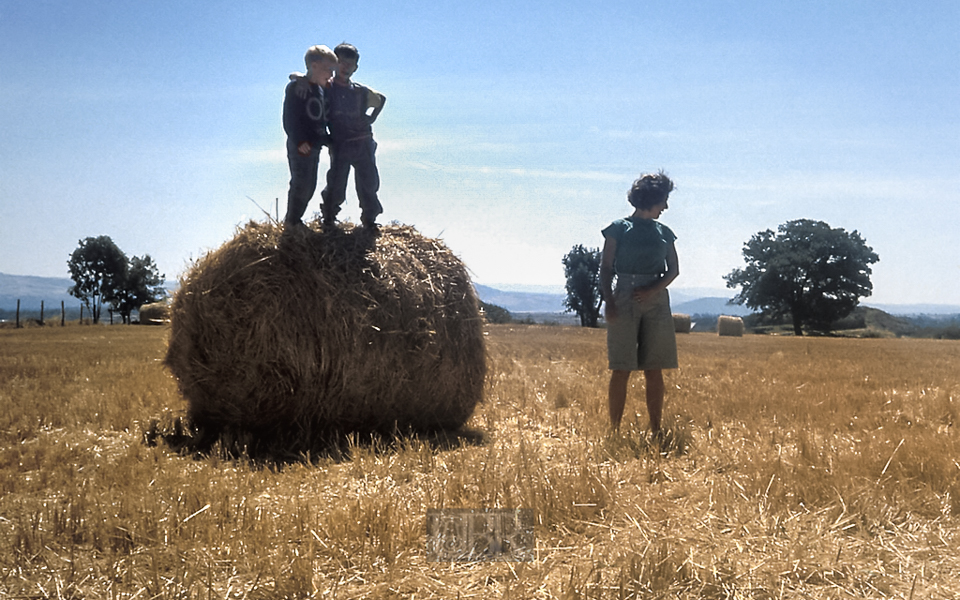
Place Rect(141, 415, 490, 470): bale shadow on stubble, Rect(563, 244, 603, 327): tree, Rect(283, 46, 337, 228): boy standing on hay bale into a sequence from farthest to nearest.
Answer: Rect(563, 244, 603, 327): tree
Rect(283, 46, 337, 228): boy standing on hay bale
Rect(141, 415, 490, 470): bale shadow on stubble

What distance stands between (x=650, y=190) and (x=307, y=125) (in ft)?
8.93

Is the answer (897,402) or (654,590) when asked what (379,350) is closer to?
(654,590)

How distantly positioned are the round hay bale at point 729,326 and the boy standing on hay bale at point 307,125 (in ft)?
74.7

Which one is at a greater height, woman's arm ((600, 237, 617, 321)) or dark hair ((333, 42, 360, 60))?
dark hair ((333, 42, 360, 60))

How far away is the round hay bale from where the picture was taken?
26.1 metres

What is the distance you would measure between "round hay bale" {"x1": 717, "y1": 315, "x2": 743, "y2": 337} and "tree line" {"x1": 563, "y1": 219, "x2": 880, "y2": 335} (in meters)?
3.06

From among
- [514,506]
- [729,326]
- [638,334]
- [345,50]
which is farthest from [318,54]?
[729,326]

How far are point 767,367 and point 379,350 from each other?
25.5 ft

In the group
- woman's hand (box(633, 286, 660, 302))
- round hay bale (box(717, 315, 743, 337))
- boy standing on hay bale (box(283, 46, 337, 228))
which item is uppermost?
boy standing on hay bale (box(283, 46, 337, 228))

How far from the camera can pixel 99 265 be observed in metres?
30.7

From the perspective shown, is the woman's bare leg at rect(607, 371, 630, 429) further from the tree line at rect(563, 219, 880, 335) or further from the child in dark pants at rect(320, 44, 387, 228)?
the tree line at rect(563, 219, 880, 335)

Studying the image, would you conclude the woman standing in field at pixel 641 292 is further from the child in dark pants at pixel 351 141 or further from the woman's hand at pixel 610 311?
the child in dark pants at pixel 351 141

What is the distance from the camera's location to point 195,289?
558cm

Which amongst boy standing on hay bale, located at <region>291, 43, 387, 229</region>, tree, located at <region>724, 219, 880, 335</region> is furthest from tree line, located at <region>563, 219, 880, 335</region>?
boy standing on hay bale, located at <region>291, 43, 387, 229</region>
